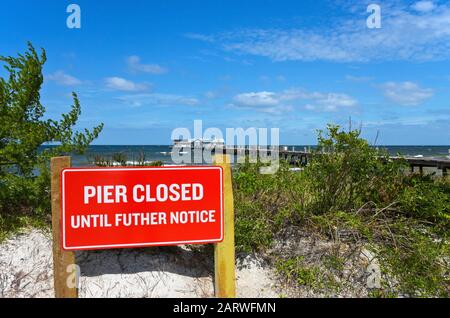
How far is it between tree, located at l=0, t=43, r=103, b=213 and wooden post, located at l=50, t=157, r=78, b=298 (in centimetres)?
162

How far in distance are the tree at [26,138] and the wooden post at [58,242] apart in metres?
1.62

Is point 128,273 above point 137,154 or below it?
Answer: below

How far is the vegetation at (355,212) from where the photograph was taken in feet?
14.2

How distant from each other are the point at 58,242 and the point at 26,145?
1.90 meters

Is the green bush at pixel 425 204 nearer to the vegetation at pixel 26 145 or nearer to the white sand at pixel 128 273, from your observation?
the white sand at pixel 128 273

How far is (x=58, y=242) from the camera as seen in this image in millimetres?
3484

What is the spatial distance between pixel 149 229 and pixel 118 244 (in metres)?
0.29

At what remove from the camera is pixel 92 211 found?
11.4 ft

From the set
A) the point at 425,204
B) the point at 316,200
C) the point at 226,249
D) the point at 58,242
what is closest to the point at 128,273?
the point at 58,242

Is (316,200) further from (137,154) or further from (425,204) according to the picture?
(137,154)

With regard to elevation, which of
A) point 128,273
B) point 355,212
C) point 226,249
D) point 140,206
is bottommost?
point 128,273

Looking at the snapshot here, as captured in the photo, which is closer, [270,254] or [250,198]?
[270,254]
